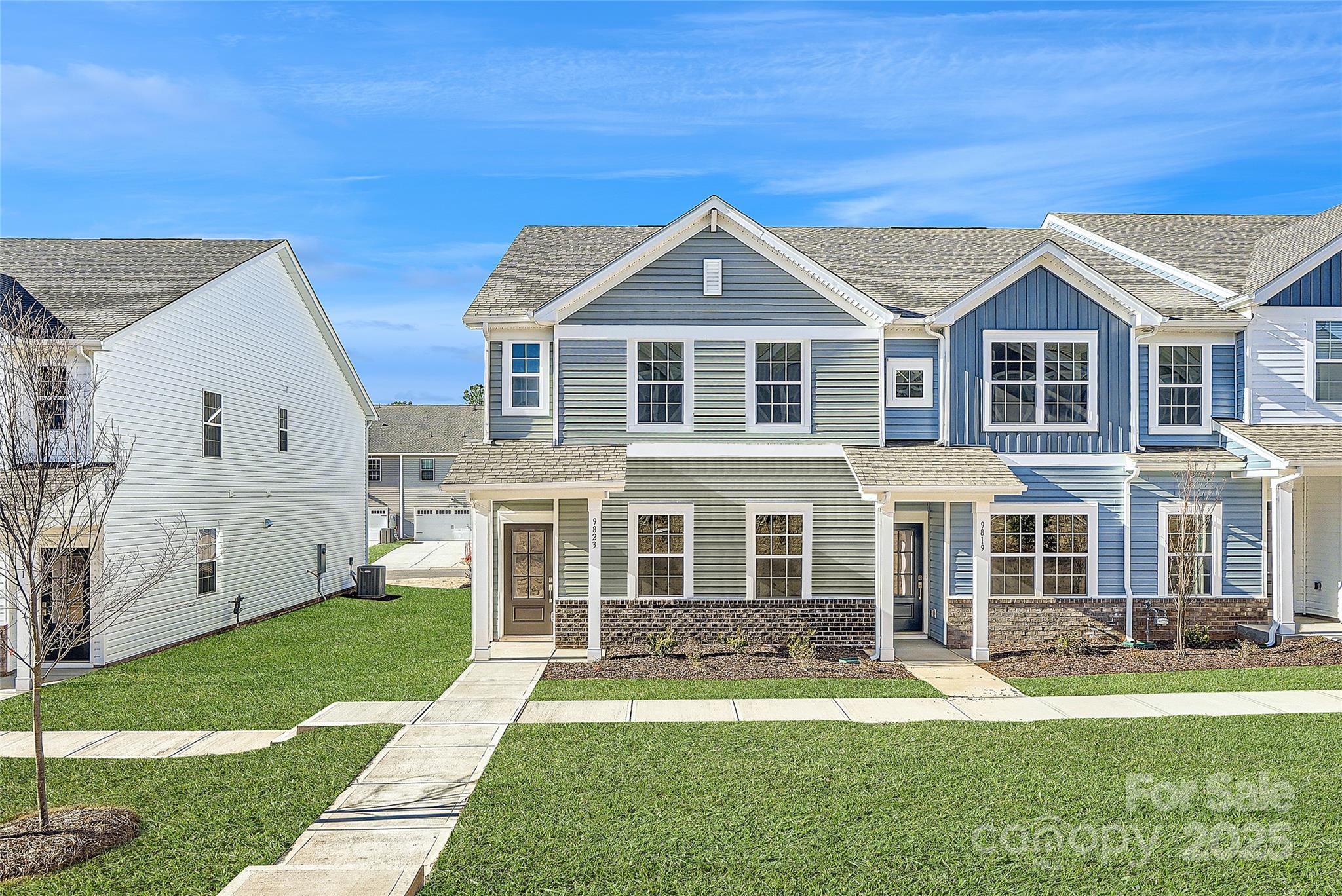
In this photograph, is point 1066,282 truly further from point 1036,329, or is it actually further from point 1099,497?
point 1099,497

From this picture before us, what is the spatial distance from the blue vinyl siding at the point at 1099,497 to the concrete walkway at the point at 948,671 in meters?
3.29

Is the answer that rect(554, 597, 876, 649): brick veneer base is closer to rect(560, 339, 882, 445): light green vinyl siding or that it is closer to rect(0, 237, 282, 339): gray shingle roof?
rect(560, 339, 882, 445): light green vinyl siding

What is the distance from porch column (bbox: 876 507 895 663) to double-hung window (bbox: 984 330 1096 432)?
3033mm

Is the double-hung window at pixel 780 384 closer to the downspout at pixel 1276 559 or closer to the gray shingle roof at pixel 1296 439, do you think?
the gray shingle roof at pixel 1296 439

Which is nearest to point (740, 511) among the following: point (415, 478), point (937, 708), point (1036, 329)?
point (937, 708)

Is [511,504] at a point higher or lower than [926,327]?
lower

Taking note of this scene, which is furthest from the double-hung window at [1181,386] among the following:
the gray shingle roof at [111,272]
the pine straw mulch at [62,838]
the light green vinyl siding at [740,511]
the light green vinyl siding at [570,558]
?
the gray shingle roof at [111,272]

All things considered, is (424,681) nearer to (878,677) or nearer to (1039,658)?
(878,677)

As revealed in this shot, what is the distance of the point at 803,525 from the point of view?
626 inches

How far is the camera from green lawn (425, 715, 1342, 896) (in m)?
6.42

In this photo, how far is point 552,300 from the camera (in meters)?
15.6

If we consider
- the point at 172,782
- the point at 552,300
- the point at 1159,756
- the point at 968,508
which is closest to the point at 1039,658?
the point at 968,508

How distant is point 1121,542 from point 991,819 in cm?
1037

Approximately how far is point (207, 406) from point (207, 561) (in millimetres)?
3258
